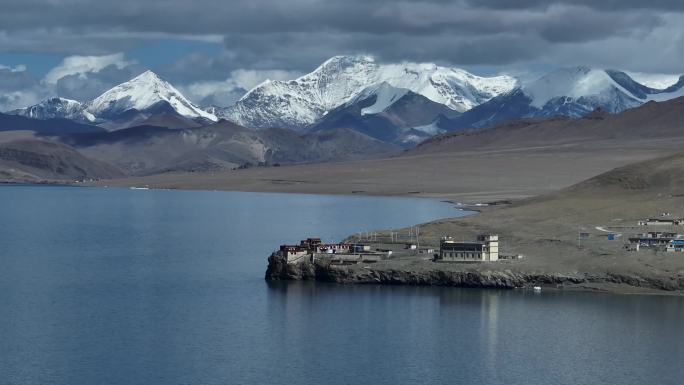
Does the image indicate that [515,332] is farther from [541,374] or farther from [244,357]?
[244,357]

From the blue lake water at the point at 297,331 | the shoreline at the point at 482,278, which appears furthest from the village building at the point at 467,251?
the blue lake water at the point at 297,331

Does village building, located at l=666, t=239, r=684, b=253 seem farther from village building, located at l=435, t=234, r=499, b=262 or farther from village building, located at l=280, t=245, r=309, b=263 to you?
village building, located at l=280, t=245, r=309, b=263

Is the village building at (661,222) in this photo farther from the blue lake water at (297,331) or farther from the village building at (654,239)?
the blue lake water at (297,331)

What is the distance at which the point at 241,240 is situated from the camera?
136 m

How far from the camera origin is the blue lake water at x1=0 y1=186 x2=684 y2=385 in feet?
225

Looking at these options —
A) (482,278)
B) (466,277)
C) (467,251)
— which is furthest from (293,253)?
(482,278)

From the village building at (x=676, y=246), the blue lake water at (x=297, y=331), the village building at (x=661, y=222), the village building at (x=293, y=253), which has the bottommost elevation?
the blue lake water at (x=297, y=331)

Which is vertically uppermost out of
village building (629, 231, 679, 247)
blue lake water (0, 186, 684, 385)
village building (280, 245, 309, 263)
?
village building (629, 231, 679, 247)

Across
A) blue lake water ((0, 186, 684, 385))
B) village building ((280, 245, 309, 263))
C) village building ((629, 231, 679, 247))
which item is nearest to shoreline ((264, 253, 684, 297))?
village building ((280, 245, 309, 263))

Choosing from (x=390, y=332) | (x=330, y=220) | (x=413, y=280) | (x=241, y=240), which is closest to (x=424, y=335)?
(x=390, y=332)

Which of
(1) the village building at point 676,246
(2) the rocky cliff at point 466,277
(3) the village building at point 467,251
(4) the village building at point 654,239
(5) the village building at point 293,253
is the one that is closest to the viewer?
(2) the rocky cliff at point 466,277

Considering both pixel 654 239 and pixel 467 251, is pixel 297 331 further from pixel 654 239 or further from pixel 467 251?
pixel 654 239

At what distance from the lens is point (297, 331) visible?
78.8 m

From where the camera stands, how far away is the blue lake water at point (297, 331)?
225ft
